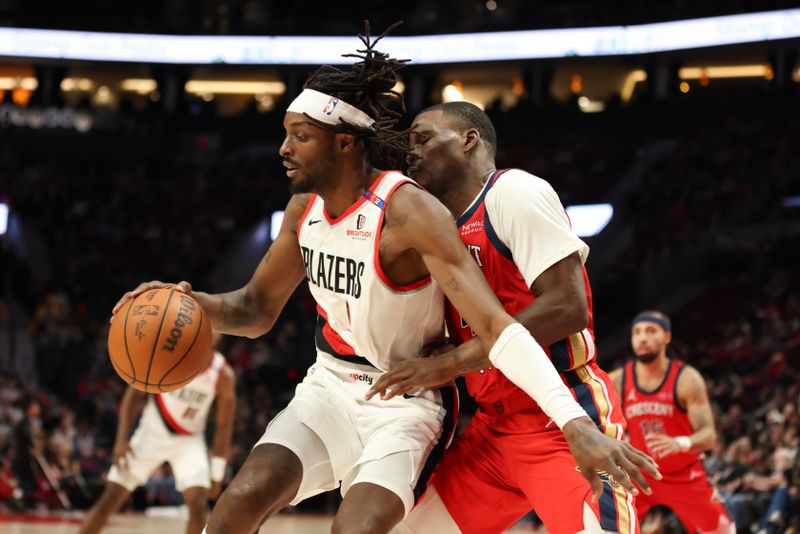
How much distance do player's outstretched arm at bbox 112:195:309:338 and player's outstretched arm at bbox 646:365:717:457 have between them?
285cm

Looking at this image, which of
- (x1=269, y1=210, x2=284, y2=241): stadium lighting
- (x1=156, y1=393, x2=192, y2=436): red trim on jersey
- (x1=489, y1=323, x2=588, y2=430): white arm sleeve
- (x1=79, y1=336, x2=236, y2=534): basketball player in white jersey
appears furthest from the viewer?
(x1=269, y1=210, x2=284, y2=241): stadium lighting

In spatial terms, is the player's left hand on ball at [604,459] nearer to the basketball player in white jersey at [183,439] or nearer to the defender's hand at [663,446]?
the defender's hand at [663,446]

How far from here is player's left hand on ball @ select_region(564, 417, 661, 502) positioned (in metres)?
3.00

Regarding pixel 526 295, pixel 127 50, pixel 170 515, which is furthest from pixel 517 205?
pixel 127 50

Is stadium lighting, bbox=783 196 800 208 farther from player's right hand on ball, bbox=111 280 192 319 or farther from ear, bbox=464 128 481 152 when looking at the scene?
player's right hand on ball, bbox=111 280 192 319

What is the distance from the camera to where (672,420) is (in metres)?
6.82

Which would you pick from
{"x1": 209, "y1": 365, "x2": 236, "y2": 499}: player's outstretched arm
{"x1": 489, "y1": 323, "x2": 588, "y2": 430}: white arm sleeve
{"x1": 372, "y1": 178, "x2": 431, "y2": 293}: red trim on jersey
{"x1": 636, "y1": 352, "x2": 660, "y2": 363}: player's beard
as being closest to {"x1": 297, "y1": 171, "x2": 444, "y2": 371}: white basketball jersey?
{"x1": 372, "y1": 178, "x2": 431, "y2": 293}: red trim on jersey

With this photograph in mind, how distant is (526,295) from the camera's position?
3775mm

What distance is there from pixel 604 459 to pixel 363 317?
107 centimetres

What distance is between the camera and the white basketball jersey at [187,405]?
7.97 metres

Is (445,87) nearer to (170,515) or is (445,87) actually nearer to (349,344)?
(170,515)

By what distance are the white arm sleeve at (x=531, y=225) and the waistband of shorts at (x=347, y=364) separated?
0.67m

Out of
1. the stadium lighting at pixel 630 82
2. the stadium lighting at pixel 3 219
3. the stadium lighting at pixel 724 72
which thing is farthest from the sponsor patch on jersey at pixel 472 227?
the stadium lighting at pixel 630 82

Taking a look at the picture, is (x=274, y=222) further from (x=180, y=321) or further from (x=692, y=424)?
(x=180, y=321)
